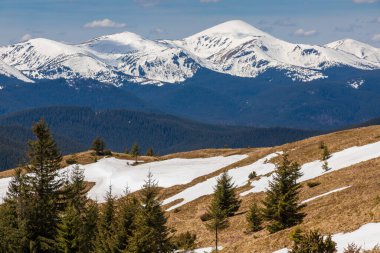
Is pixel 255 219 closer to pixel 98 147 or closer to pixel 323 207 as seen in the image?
pixel 323 207

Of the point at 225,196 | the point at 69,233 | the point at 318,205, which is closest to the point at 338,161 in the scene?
the point at 225,196

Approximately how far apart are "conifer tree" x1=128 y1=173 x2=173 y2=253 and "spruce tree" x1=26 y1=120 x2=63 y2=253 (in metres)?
8.91

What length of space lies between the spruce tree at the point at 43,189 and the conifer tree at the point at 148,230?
29.2ft

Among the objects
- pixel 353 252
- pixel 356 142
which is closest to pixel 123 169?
pixel 356 142

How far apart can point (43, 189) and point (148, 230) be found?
42.9ft

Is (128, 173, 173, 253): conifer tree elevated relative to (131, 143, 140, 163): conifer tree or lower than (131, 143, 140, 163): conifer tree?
lower

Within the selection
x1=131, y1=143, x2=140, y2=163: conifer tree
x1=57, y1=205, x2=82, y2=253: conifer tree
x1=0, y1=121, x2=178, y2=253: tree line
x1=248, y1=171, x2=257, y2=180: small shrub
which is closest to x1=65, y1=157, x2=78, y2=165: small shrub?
x1=131, y1=143, x2=140, y2=163: conifer tree

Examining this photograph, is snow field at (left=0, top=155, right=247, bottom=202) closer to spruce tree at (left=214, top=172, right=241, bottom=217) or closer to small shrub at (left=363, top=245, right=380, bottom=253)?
spruce tree at (left=214, top=172, right=241, bottom=217)

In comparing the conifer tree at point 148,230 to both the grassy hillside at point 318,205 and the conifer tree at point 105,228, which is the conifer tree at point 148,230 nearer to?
the conifer tree at point 105,228

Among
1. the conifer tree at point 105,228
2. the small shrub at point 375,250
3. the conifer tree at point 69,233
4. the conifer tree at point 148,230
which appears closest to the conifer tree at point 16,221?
the conifer tree at point 69,233

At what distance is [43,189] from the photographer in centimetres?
4131

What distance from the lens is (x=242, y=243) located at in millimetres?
31266

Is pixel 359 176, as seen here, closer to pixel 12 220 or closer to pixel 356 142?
pixel 356 142

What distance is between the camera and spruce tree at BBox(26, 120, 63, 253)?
131ft
